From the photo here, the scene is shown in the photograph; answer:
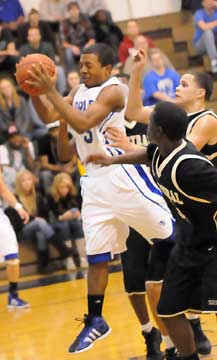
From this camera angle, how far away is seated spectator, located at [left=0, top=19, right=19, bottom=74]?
13.3 m

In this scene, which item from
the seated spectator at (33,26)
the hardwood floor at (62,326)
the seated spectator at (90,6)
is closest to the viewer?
the hardwood floor at (62,326)

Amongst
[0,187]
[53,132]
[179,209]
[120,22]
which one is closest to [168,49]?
[120,22]

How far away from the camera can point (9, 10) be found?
568 inches

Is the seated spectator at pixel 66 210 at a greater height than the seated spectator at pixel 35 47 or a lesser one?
lesser

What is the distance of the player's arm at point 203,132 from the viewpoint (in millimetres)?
5641

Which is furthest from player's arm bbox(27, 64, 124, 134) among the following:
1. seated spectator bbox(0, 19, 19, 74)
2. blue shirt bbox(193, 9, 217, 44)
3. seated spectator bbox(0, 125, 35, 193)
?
blue shirt bbox(193, 9, 217, 44)

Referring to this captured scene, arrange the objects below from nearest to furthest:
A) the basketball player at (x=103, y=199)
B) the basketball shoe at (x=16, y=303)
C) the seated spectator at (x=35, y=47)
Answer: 1. the basketball player at (x=103, y=199)
2. the basketball shoe at (x=16, y=303)
3. the seated spectator at (x=35, y=47)

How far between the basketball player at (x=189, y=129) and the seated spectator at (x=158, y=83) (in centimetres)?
662

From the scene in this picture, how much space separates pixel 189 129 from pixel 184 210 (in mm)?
795

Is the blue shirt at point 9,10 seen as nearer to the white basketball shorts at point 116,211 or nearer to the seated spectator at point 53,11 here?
the seated spectator at point 53,11

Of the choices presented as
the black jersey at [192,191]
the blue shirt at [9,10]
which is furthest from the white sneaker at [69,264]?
the black jersey at [192,191]

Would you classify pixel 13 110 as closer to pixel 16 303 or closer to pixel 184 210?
pixel 16 303

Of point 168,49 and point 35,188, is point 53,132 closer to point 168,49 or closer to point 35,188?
point 35,188

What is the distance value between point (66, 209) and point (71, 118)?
598 centimetres
